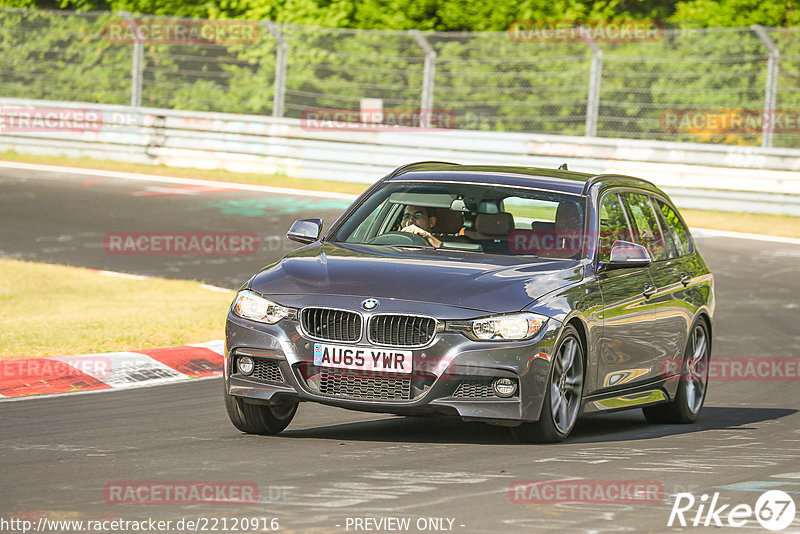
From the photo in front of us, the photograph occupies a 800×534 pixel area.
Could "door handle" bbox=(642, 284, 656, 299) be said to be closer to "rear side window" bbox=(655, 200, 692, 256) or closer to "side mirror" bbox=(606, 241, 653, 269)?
"side mirror" bbox=(606, 241, 653, 269)

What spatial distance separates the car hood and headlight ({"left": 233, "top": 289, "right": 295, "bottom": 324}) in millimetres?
58

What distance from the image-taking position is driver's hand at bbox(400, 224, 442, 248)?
8834mm

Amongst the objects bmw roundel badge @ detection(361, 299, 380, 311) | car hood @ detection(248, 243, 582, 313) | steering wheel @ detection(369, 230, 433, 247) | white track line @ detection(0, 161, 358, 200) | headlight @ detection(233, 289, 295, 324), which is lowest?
white track line @ detection(0, 161, 358, 200)

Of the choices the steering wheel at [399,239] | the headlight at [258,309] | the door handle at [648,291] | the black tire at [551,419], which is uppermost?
the steering wheel at [399,239]

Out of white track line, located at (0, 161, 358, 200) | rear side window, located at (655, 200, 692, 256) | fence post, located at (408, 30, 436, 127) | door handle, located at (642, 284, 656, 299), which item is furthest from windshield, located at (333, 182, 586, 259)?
fence post, located at (408, 30, 436, 127)

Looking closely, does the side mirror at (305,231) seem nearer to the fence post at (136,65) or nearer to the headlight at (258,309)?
the headlight at (258,309)

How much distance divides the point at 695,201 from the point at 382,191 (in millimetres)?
15444

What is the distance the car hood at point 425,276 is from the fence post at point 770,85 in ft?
52.5

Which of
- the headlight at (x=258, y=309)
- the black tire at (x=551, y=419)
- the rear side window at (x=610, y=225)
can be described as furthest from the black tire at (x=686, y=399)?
the headlight at (x=258, y=309)

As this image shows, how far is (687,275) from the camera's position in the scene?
10109mm

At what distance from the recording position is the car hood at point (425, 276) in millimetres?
7684

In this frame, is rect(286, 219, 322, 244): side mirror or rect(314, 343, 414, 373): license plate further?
rect(286, 219, 322, 244): side mirror

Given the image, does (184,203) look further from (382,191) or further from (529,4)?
(382,191)

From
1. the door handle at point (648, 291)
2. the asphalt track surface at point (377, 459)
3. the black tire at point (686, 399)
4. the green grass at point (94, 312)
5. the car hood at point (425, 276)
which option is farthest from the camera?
the green grass at point (94, 312)
